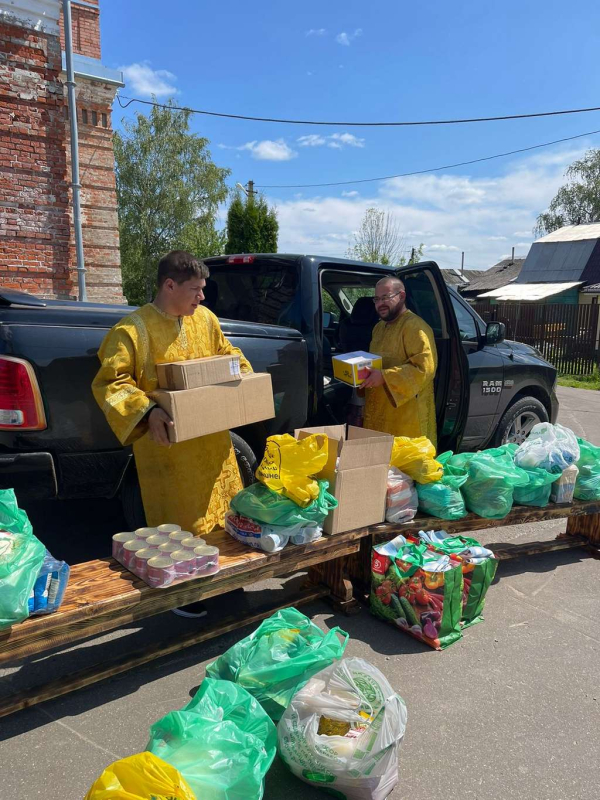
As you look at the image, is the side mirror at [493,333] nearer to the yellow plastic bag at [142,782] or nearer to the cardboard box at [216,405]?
the cardboard box at [216,405]

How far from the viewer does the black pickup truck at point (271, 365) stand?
2.82 metres

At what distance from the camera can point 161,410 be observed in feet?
8.95

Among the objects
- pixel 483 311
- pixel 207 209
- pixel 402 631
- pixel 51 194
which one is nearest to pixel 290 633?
pixel 402 631

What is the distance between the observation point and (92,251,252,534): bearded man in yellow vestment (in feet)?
8.92

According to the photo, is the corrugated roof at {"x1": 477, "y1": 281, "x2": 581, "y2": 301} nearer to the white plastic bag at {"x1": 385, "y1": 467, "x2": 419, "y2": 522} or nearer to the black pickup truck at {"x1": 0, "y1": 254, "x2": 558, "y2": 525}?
the black pickup truck at {"x1": 0, "y1": 254, "x2": 558, "y2": 525}

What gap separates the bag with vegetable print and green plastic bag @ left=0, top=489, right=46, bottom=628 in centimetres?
173

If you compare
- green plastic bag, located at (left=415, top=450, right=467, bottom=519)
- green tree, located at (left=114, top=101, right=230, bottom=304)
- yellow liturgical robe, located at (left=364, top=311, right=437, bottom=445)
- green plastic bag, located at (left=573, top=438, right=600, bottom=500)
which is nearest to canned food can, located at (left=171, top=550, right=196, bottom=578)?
green plastic bag, located at (left=415, top=450, right=467, bottom=519)

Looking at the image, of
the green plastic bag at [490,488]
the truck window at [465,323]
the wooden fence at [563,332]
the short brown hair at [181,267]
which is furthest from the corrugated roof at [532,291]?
the short brown hair at [181,267]

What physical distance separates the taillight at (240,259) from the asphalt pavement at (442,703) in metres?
2.31

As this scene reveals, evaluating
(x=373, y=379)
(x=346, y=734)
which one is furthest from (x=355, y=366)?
(x=346, y=734)

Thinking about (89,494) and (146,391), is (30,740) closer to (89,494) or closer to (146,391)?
(89,494)

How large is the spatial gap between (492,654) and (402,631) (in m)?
0.46

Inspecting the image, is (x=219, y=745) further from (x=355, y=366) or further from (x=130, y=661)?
(x=355, y=366)

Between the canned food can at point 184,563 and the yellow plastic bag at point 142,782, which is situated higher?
the canned food can at point 184,563
